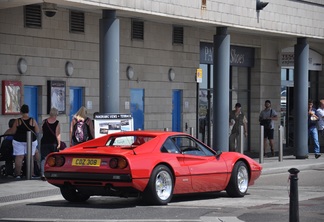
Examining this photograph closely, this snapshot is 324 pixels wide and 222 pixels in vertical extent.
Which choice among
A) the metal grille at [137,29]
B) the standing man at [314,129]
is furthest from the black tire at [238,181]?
the standing man at [314,129]

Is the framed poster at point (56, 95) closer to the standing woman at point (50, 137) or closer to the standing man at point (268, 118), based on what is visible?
the standing woman at point (50, 137)

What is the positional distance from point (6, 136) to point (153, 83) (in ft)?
24.4

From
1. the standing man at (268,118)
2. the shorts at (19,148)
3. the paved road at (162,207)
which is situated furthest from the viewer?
the standing man at (268,118)

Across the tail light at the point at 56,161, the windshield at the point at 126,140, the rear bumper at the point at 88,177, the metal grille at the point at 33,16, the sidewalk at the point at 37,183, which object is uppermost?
the metal grille at the point at 33,16

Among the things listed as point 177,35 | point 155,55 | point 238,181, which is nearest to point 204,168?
point 238,181

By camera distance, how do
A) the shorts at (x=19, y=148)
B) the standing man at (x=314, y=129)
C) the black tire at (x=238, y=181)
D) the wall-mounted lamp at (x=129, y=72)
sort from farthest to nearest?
the standing man at (x=314, y=129), the wall-mounted lamp at (x=129, y=72), the shorts at (x=19, y=148), the black tire at (x=238, y=181)

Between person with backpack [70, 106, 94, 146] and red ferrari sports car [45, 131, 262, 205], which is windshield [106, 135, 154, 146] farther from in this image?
person with backpack [70, 106, 94, 146]

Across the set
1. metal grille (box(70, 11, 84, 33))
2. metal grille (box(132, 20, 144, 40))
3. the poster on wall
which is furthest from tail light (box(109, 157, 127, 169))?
metal grille (box(132, 20, 144, 40))

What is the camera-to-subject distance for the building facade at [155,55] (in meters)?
20.4

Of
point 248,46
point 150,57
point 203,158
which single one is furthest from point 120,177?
point 248,46

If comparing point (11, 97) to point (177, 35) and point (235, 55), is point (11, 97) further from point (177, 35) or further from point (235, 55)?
point (235, 55)

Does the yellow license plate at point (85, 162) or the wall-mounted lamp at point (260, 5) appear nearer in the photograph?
the yellow license plate at point (85, 162)

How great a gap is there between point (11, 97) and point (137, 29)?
18.3 ft

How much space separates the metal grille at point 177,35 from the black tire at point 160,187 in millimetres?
12718
